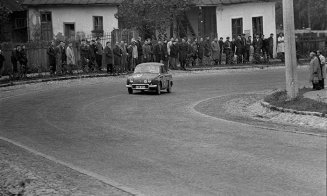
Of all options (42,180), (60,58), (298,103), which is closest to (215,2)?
(60,58)

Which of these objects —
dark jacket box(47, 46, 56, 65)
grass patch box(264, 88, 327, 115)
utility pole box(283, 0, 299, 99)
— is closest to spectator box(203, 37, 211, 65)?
dark jacket box(47, 46, 56, 65)

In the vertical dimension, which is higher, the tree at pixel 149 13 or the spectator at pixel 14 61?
the tree at pixel 149 13

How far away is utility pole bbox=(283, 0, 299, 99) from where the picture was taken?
22.4 meters

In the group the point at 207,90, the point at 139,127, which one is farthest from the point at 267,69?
the point at 139,127

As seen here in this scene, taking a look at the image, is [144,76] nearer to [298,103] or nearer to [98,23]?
[298,103]

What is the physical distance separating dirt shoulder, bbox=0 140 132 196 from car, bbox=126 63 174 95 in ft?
49.7

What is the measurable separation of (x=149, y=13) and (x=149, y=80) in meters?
21.5

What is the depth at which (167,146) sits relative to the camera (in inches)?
585

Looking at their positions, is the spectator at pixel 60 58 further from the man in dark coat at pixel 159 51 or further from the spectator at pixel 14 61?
the man in dark coat at pixel 159 51

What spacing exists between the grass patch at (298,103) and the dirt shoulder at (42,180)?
333 inches

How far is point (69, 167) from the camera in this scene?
13000 millimetres

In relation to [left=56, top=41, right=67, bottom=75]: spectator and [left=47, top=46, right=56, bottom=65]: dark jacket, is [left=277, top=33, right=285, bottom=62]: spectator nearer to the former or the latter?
[left=56, top=41, right=67, bottom=75]: spectator

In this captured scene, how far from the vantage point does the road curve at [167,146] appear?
1103 cm

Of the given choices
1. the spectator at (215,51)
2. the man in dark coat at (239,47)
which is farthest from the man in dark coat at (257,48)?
the spectator at (215,51)
